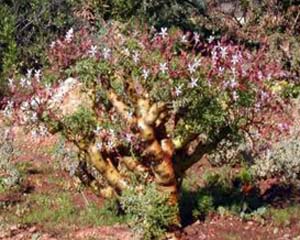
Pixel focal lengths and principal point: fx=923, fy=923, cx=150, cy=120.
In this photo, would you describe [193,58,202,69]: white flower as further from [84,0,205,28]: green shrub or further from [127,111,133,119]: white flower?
[84,0,205,28]: green shrub

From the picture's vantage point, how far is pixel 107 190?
9086 mm

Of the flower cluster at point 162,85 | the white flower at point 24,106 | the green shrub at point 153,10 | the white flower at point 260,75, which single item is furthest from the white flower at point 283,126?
the green shrub at point 153,10

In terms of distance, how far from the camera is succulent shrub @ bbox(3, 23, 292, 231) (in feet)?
24.8

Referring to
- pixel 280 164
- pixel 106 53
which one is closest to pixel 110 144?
pixel 106 53

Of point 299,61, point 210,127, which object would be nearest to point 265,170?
point 210,127

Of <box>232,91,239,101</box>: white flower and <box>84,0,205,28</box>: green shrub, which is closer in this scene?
<box>232,91,239,101</box>: white flower

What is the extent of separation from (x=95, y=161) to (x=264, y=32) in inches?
411

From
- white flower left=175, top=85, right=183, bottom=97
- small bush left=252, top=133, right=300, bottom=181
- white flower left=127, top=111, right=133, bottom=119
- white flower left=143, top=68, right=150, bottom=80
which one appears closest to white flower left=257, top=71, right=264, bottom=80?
white flower left=175, top=85, right=183, bottom=97

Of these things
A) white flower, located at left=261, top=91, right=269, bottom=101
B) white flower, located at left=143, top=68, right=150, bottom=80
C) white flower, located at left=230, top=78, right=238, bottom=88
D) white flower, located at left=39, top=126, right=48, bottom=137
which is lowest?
white flower, located at left=261, top=91, right=269, bottom=101

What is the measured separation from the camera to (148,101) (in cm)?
762

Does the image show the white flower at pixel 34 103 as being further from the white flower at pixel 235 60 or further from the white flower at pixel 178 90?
the white flower at pixel 235 60

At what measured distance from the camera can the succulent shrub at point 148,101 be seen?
24.8 ft

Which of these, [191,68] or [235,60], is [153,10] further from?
[191,68]

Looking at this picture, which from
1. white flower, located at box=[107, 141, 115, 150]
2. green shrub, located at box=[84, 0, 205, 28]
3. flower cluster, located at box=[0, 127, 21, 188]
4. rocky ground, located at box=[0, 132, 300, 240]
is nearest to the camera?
white flower, located at box=[107, 141, 115, 150]
